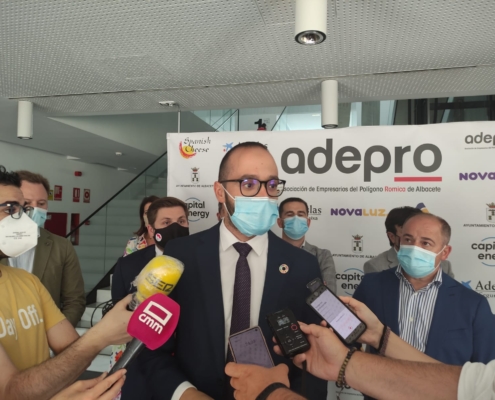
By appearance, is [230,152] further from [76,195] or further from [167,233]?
[76,195]

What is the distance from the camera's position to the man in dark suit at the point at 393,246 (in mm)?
2691

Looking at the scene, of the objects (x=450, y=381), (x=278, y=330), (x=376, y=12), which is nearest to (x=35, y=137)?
(x=376, y=12)

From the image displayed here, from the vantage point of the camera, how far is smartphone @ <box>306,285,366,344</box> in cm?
125

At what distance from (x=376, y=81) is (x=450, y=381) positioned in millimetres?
2810

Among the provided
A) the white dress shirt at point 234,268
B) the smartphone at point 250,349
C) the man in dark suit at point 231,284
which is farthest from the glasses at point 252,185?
the smartphone at point 250,349

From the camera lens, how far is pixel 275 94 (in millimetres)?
3756

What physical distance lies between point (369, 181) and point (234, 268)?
1912 mm

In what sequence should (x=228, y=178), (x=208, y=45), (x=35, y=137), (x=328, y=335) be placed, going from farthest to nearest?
(x=35, y=137), (x=208, y=45), (x=228, y=178), (x=328, y=335)

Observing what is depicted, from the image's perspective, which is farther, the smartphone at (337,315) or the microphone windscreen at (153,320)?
the smartphone at (337,315)

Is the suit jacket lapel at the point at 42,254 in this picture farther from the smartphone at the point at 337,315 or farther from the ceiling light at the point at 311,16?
the ceiling light at the point at 311,16

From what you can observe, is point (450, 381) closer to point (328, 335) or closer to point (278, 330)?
point (328, 335)

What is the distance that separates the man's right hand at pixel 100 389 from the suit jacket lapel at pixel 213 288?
434 millimetres

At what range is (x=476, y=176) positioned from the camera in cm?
283

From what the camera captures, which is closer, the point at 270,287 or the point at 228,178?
the point at 270,287
